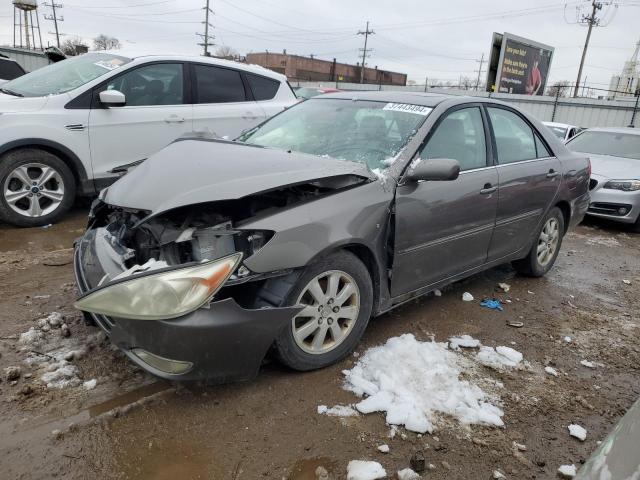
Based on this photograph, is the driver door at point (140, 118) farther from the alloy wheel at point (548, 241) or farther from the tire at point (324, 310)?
the alloy wheel at point (548, 241)

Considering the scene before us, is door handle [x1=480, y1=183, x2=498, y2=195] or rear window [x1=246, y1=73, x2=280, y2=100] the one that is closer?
door handle [x1=480, y1=183, x2=498, y2=195]

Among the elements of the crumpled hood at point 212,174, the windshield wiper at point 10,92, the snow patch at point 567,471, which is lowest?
the snow patch at point 567,471

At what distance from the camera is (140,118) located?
17.8 feet

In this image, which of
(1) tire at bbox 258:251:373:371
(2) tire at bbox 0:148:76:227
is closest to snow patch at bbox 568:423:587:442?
(1) tire at bbox 258:251:373:371

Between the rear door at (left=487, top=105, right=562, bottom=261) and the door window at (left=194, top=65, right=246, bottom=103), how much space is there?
3.46 meters

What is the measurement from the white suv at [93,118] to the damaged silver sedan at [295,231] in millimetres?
2172

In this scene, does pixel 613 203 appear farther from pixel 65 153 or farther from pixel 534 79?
pixel 534 79

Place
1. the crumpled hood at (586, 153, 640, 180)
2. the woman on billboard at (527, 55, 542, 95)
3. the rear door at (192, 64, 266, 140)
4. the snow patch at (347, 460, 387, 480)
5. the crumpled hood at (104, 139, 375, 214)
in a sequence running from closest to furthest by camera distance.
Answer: the snow patch at (347, 460, 387, 480) → the crumpled hood at (104, 139, 375, 214) → the rear door at (192, 64, 266, 140) → the crumpled hood at (586, 153, 640, 180) → the woman on billboard at (527, 55, 542, 95)

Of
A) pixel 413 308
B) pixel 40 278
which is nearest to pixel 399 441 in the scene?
pixel 413 308

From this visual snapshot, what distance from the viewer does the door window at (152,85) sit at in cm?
536

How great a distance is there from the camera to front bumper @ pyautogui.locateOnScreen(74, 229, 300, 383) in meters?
2.19

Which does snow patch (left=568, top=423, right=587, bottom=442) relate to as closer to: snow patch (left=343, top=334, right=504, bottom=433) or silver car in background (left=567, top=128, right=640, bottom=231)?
snow patch (left=343, top=334, right=504, bottom=433)

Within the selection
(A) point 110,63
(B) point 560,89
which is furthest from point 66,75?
(B) point 560,89

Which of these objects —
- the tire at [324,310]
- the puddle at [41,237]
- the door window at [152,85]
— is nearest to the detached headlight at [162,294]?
the tire at [324,310]
